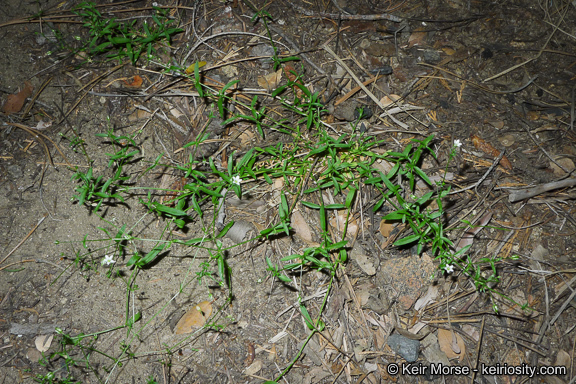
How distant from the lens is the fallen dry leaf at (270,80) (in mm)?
2895

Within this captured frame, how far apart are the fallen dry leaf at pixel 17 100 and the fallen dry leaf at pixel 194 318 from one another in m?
2.13

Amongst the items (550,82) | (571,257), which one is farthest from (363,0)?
(571,257)

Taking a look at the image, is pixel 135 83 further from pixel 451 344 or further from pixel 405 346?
pixel 451 344

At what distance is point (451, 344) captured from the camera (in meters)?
2.35

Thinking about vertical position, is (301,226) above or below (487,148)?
below

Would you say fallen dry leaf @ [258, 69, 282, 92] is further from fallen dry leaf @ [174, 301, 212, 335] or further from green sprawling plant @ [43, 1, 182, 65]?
fallen dry leaf @ [174, 301, 212, 335]

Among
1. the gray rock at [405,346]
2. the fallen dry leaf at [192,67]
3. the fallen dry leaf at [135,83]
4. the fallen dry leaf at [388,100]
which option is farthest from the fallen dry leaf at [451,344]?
the fallen dry leaf at [135,83]

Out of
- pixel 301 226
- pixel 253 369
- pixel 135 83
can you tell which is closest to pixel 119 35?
pixel 135 83

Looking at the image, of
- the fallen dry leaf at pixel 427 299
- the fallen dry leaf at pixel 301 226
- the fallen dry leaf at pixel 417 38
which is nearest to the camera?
the fallen dry leaf at pixel 427 299

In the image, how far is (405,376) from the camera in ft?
7.54

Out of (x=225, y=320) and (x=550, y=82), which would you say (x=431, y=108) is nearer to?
(x=550, y=82)

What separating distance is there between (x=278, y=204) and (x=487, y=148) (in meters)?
1.62

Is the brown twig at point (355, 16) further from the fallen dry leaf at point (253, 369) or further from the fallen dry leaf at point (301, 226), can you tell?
the fallen dry leaf at point (253, 369)

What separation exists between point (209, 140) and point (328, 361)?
5.73 feet
